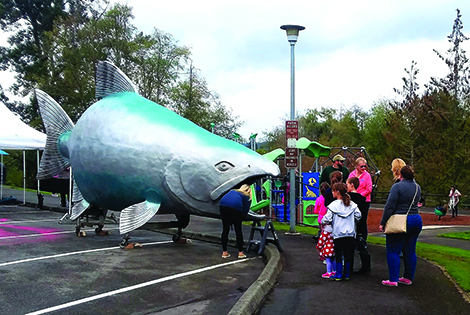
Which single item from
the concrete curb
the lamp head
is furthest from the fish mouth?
the lamp head

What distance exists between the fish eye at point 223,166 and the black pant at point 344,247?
2.22 m

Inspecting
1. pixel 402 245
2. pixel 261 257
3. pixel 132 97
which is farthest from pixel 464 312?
pixel 132 97

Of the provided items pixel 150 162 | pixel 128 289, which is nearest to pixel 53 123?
pixel 150 162

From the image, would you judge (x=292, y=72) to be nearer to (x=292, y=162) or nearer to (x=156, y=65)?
(x=292, y=162)

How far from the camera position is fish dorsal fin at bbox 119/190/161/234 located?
325 inches

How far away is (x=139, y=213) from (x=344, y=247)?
3.53m

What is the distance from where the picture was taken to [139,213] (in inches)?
328

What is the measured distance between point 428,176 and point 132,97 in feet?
65.3

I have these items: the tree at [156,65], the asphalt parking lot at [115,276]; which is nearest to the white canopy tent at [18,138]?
the asphalt parking lot at [115,276]

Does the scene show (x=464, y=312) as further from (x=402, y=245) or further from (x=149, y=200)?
(x=149, y=200)

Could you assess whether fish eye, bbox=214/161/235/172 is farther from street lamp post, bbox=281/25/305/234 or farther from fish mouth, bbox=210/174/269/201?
street lamp post, bbox=281/25/305/234

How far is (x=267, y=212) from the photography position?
61.0 ft

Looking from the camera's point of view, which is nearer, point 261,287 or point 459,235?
point 261,287

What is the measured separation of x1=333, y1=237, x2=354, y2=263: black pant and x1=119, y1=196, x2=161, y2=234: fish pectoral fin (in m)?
3.17
